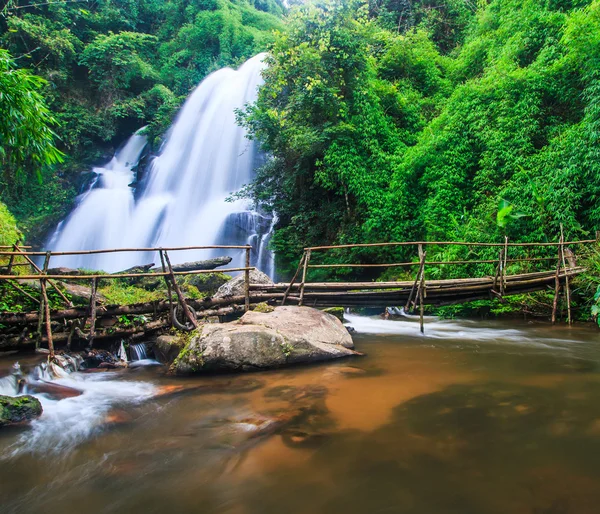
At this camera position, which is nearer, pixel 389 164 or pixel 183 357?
pixel 183 357

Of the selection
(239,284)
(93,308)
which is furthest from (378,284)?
(93,308)

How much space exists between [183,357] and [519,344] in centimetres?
543

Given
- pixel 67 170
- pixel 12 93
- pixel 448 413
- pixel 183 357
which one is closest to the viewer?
pixel 448 413

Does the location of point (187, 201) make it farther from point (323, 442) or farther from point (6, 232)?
point (323, 442)

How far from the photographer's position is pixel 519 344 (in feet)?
20.5

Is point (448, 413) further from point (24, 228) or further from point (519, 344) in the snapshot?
point (24, 228)

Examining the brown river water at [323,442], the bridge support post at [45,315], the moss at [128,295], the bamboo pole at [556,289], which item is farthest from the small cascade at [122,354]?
the bamboo pole at [556,289]

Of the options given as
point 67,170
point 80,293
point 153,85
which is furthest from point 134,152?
point 80,293

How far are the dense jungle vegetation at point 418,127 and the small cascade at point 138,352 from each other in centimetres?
347

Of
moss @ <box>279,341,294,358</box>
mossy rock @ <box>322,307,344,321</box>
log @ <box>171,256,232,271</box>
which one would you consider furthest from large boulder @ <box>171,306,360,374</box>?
log @ <box>171,256,232,271</box>

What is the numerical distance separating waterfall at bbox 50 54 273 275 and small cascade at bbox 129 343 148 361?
289 inches

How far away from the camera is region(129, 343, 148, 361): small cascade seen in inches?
242

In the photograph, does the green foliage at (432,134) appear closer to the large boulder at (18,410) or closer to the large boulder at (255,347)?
the large boulder at (255,347)

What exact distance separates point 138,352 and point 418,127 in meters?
11.6
